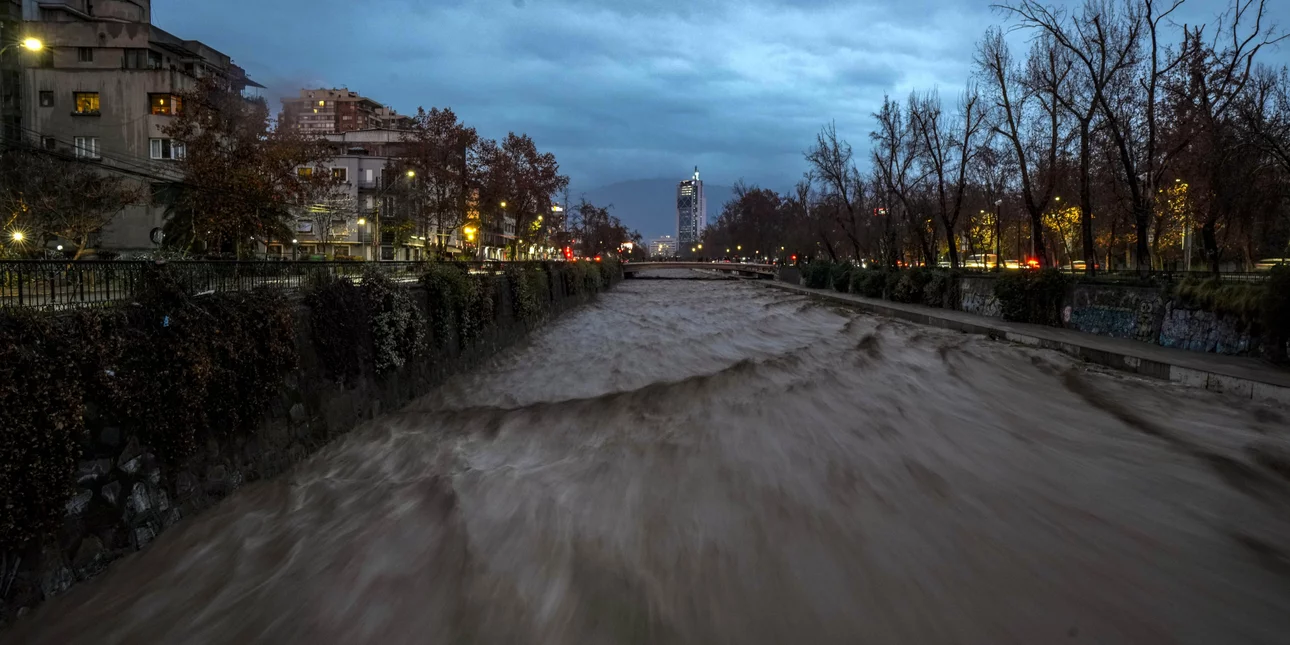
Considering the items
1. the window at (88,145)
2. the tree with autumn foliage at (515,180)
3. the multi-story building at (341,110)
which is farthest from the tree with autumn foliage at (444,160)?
the multi-story building at (341,110)

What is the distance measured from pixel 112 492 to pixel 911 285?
1306 inches

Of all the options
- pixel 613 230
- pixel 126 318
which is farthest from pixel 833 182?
pixel 613 230

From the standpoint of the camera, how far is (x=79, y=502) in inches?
220

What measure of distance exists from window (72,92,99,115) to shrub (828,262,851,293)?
152 feet

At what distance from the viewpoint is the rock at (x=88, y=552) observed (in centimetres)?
560

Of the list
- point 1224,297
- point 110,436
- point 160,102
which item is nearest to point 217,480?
point 110,436

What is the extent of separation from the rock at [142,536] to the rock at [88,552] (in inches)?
14.8

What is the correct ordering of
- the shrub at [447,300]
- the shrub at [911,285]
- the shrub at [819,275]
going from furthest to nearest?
the shrub at [819,275] < the shrub at [911,285] < the shrub at [447,300]

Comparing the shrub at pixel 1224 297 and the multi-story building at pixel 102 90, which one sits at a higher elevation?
the multi-story building at pixel 102 90

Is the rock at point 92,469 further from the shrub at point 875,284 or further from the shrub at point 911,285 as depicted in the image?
the shrub at point 875,284

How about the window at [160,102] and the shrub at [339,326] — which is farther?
the window at [160,102]

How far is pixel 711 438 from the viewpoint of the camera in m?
10.4

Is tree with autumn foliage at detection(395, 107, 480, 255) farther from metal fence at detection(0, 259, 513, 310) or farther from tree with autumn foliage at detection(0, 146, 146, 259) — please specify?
metal fence at detection(0, 259, 513, 310)

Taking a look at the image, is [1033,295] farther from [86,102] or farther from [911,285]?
[86,102]
